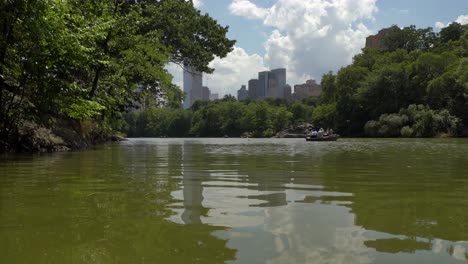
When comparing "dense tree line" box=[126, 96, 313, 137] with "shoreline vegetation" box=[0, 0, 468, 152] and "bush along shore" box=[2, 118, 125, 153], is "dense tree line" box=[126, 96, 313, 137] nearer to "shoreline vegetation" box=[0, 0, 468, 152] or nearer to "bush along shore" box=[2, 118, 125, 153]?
"shoreline vegetation" box=[0, 0, 468, 152]

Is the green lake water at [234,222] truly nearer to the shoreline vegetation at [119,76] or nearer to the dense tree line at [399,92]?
the shoreline vegetation at [119,76]

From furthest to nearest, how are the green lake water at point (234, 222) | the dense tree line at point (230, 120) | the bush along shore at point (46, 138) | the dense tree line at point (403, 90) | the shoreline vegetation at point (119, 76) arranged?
the dense tree line at point (230, 120) → the dense tree line at point (403, 90) → the bush along shore at point (46, 138) → the shoreline vegetation at point (119, 76) → the green lake water at point (234, 222)

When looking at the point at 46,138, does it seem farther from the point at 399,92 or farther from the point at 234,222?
the point at 399,92

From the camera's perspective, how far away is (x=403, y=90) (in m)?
74.2

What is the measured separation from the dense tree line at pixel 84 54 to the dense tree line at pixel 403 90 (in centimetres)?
4353

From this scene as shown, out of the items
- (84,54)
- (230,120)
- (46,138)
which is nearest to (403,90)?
(46,138)

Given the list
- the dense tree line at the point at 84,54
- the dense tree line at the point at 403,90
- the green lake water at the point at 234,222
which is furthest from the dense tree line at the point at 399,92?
the green lake water at the point at 234,222

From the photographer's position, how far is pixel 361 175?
27.3ft

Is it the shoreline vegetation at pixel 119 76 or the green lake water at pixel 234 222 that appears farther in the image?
the shoreline vegetation at pixel 119 76

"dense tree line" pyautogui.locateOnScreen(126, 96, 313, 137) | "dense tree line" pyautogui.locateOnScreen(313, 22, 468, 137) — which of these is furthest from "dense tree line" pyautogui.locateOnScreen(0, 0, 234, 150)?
"dense tree line" pyautogui.locateOnScreen(126, 96, 313, 137)

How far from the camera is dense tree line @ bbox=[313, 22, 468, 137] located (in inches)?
2414

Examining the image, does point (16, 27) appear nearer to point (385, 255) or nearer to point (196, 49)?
point (385, 255)

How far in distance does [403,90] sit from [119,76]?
64199 mm

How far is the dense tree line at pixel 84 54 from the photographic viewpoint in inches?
438
